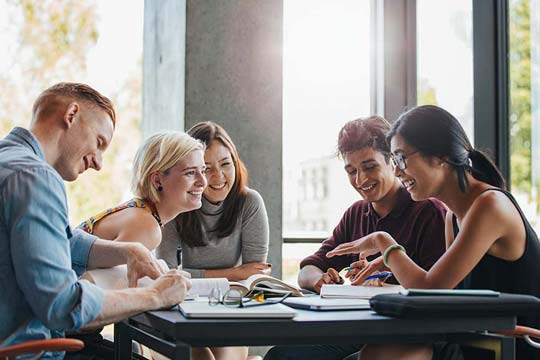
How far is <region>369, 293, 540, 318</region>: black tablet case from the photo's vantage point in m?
1.64

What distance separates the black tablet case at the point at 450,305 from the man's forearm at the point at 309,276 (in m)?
1.20

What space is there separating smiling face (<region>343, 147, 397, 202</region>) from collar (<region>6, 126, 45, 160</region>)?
1377mm

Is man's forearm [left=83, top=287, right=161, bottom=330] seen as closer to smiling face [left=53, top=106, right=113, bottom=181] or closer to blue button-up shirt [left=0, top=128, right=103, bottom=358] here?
blue button-up shirt [left=0, top=128, right=103, bottom=358]

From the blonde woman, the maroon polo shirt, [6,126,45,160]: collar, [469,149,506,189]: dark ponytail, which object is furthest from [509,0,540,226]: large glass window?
[6,126,45,160]: collar

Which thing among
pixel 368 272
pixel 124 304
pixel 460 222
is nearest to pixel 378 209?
pixel 368 272

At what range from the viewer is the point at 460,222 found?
246 centimetres

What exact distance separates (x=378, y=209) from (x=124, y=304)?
149 cm

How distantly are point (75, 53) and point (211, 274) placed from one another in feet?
7.54

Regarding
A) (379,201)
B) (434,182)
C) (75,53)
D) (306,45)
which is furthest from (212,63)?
(434,182)

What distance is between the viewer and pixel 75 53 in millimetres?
4906

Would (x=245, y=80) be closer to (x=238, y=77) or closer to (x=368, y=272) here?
(x=238, y=77)

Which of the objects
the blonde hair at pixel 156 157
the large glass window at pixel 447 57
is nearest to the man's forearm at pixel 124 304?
the blonde hair at pixel 156 157

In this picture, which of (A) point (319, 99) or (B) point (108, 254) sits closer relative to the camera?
→ (B) point (108, 254)

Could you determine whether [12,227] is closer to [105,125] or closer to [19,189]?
[19,189]
